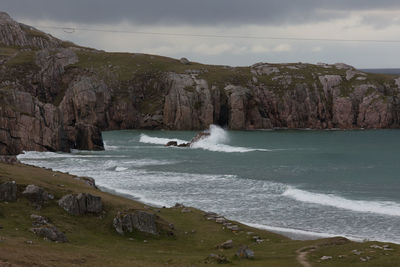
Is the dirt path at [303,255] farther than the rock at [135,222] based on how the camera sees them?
No

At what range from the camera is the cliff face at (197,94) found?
172250 millimetres

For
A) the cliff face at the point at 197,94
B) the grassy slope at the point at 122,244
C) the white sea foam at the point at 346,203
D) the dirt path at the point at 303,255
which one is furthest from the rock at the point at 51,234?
the cliff face at the point at 197,94

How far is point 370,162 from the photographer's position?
93625 mm

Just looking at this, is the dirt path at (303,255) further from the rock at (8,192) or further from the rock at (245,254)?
the rock at (8,192)

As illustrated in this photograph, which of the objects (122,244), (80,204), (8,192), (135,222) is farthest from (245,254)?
(8,192)

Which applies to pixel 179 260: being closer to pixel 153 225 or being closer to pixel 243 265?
pixel 243 265

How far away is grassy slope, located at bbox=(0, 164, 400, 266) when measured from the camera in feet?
89.4

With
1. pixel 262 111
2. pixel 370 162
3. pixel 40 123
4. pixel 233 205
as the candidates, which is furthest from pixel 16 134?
pixel 262 111

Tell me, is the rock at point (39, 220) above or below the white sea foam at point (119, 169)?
above

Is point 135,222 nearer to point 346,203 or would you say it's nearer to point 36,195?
point 36,195

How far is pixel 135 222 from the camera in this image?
38.2 m

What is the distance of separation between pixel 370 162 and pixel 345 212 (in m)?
46.3

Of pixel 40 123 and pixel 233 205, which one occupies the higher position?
pixel 40 123

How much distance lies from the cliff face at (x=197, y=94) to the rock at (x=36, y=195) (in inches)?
5061
